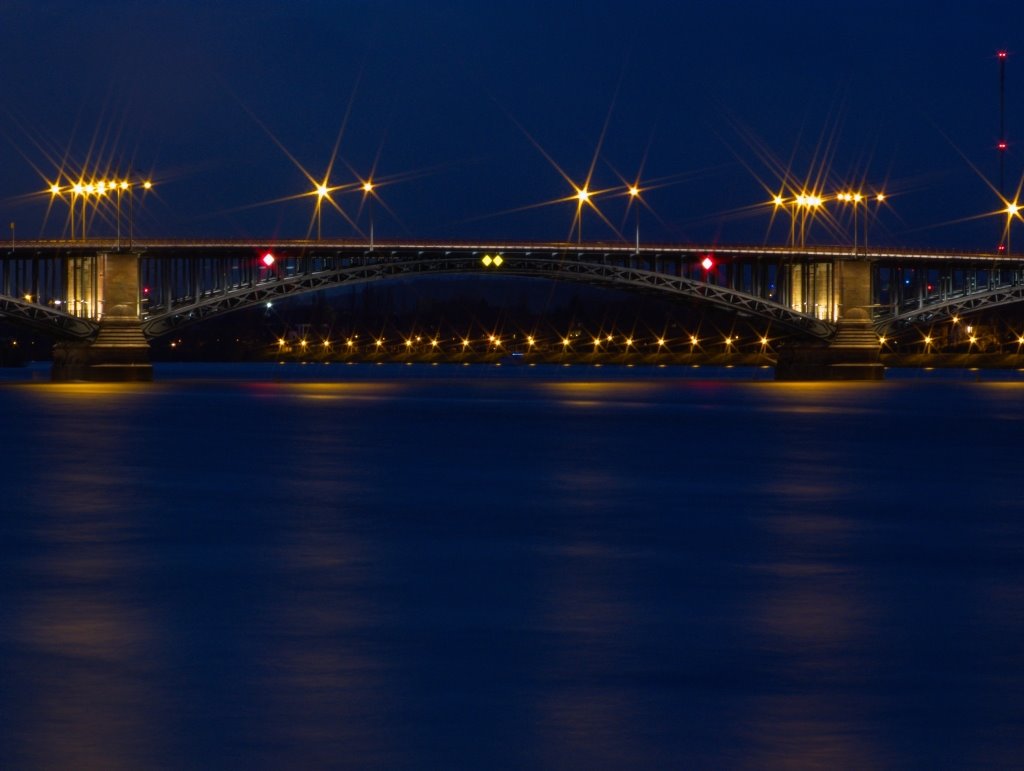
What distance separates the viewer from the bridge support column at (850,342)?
122812 millimetres

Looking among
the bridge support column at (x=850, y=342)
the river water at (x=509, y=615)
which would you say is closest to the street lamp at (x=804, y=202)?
the bridge support column at (x=850, y=342)

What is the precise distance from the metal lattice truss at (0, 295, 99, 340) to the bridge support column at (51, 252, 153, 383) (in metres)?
0.76

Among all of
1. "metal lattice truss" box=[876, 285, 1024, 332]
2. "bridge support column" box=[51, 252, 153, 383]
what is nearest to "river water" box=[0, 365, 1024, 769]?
"bridge support column" box=[51, 252, 153, 383]

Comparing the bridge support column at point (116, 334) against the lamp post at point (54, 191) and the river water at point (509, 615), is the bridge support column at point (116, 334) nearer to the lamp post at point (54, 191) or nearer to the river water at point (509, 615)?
the lamp post at point (54, 191)

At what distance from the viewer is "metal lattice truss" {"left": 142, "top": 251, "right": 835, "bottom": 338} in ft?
352

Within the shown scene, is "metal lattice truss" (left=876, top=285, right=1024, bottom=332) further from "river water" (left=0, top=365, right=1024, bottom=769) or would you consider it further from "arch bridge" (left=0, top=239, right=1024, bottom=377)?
"river water" (left=0, top=365, right=1024, bottom=769)

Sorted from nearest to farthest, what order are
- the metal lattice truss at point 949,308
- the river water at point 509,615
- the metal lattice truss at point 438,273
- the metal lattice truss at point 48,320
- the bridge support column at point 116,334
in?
the river water at point 509,615
the metal lattice truss at point 48,320
the metal lattice truss at point 438,273
the bridge support column at point 116,334
the metal lattice truss at point 949,308

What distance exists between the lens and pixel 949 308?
396ft

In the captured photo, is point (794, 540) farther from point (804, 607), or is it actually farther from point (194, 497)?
point (194, 497)

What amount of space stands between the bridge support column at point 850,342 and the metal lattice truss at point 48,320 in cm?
Result: 4528

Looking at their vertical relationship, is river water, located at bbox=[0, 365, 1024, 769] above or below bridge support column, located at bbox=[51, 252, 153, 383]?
below

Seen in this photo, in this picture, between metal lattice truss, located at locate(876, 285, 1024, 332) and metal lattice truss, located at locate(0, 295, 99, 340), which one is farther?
metal lattice truss, located at locate(876, 285, 1024, 332)

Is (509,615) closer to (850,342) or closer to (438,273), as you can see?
(438,273)

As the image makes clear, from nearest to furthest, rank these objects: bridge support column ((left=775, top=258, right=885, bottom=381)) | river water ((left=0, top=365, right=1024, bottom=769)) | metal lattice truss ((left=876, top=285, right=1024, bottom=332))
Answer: river water ((left=0, top=365, right=1024, bottom=769))
metal lattice truss ((left=876, top=285, right=1024, bottom=332))
bridge support column ((left=775, top=258, right=885, bottom=381))
